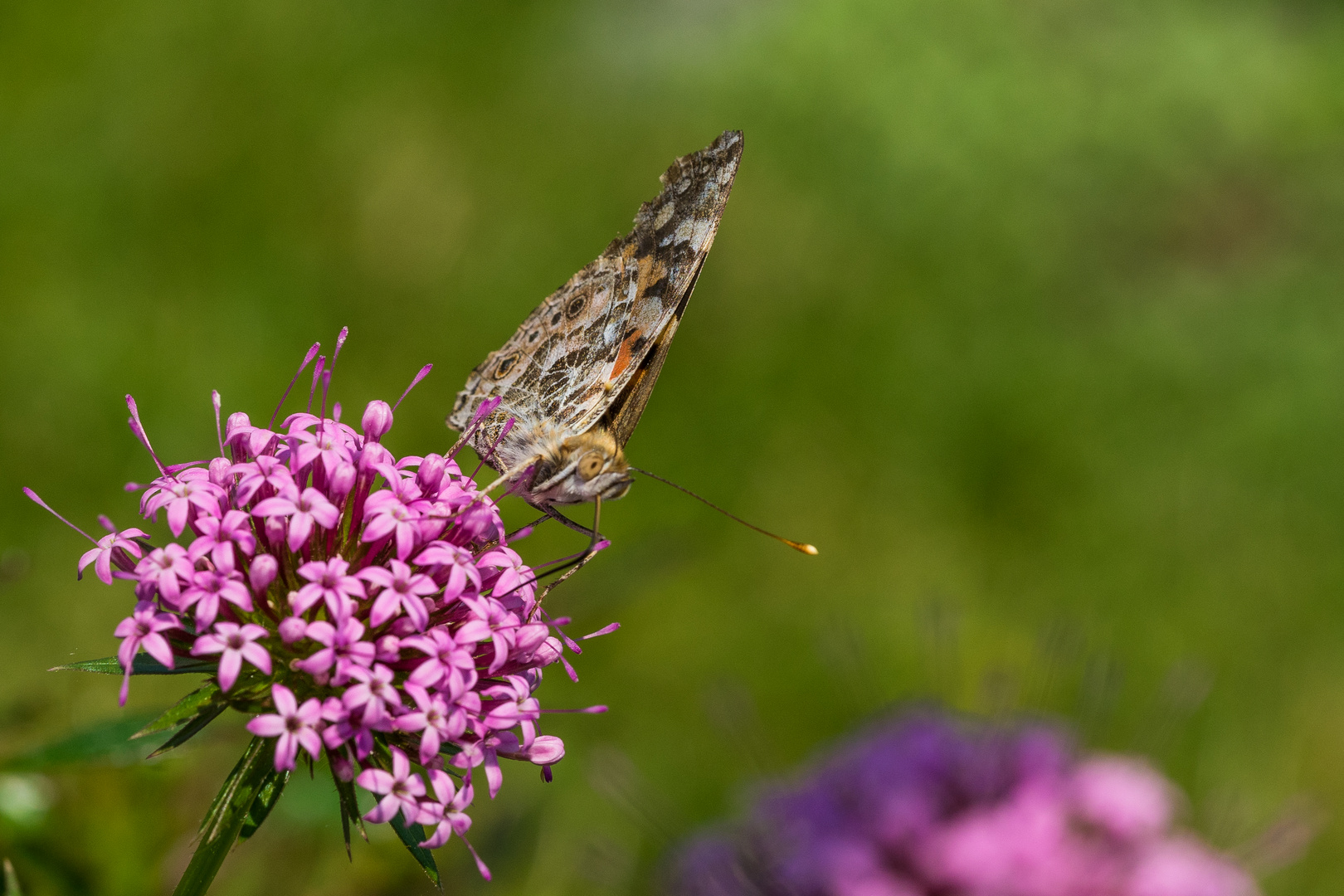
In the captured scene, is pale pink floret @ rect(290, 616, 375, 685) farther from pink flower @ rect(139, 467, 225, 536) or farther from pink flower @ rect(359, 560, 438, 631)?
pink flower @ rect(139, 467, 225, 536)

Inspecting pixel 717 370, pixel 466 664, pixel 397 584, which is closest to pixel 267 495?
pixel 397 584

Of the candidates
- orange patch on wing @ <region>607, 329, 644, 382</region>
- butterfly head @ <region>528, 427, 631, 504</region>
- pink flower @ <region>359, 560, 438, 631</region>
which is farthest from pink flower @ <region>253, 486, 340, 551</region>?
orange patch on wing @ <region>607, 329, 644, 382</region>

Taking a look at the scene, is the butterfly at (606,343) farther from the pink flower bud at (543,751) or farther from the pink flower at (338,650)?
the pink flower at (338,650)

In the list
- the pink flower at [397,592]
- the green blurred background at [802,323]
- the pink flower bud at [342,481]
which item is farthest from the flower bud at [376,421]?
the green blurred background at [802,323]

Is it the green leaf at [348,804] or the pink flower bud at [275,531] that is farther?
the pink flower bud at [275,531]

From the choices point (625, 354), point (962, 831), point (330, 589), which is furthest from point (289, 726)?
point (962, 831)

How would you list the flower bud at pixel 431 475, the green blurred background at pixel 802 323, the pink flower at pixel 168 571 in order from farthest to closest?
1. the green blurred background at pixel 802 323
2. the flower bud at pixel 431 475
3. the pink flower at pixel 168 571

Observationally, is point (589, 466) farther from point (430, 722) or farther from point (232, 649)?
point (232, 649)

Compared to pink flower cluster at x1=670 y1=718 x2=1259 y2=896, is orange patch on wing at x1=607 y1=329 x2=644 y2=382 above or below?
above
